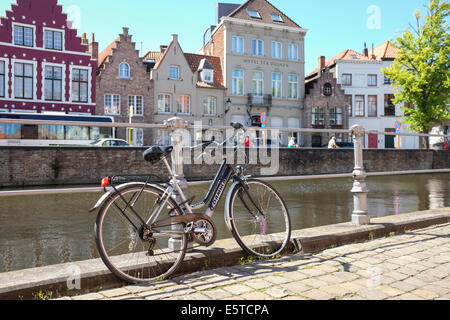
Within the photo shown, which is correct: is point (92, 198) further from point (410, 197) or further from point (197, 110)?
point (197, 110)

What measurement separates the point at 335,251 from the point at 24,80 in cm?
2988

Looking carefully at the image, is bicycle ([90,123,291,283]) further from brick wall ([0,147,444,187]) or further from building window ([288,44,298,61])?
building window ([288,44,298,61])

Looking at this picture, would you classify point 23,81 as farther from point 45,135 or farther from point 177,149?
point 177,149

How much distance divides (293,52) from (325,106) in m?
6.31

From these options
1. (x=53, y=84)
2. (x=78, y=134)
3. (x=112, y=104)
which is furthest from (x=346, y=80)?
(x=78, y=134)

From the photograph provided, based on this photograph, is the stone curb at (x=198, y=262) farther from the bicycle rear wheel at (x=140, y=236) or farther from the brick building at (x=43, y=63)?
the brick building at (x=43, y=63)

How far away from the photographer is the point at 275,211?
12.2ft

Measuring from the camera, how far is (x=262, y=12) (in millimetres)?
38938

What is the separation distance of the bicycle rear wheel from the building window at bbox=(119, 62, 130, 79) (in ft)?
101

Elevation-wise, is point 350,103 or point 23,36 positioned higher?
point 23,36

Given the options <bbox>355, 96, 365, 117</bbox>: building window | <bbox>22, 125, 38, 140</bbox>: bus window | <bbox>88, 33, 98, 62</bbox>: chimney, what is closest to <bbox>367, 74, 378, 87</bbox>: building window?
<bbox>355, 96, 365, 117</bbox>: building window

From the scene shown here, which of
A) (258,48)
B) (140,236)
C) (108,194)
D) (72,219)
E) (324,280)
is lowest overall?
(72,219)

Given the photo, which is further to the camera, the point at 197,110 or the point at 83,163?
the point at 197,110
